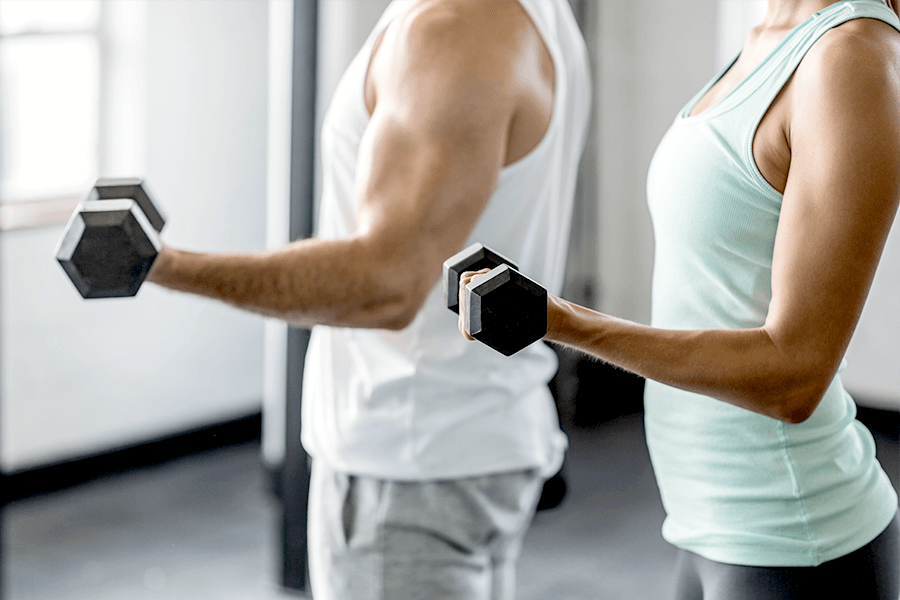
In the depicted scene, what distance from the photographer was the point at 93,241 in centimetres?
82

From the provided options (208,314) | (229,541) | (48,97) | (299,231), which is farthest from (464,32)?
(208,314)

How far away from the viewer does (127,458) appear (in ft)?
10.4

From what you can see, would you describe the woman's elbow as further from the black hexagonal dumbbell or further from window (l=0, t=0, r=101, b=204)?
window (l=0, t=0, r=101, b=204)

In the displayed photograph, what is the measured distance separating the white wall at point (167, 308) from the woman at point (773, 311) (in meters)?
2.42

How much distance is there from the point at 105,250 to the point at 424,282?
29 cm

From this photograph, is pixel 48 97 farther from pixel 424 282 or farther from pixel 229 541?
pixel 424 282

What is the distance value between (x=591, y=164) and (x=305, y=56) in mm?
641

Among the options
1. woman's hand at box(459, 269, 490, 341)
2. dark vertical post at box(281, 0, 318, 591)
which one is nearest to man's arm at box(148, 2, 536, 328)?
woman's hand at box(459, 269, 490, 341)

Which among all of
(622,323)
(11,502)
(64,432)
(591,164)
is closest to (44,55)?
(64,432)

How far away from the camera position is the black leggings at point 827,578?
85 centimetres

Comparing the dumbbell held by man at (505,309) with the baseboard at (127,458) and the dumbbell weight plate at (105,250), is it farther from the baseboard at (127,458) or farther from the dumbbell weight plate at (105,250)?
the baseboard at (127,458)

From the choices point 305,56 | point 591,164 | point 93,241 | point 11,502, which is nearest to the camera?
point 93,241

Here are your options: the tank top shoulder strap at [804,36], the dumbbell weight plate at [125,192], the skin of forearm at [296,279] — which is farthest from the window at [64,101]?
the tank top shoulder strap at [804,36]

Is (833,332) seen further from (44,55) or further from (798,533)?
(44,55)
